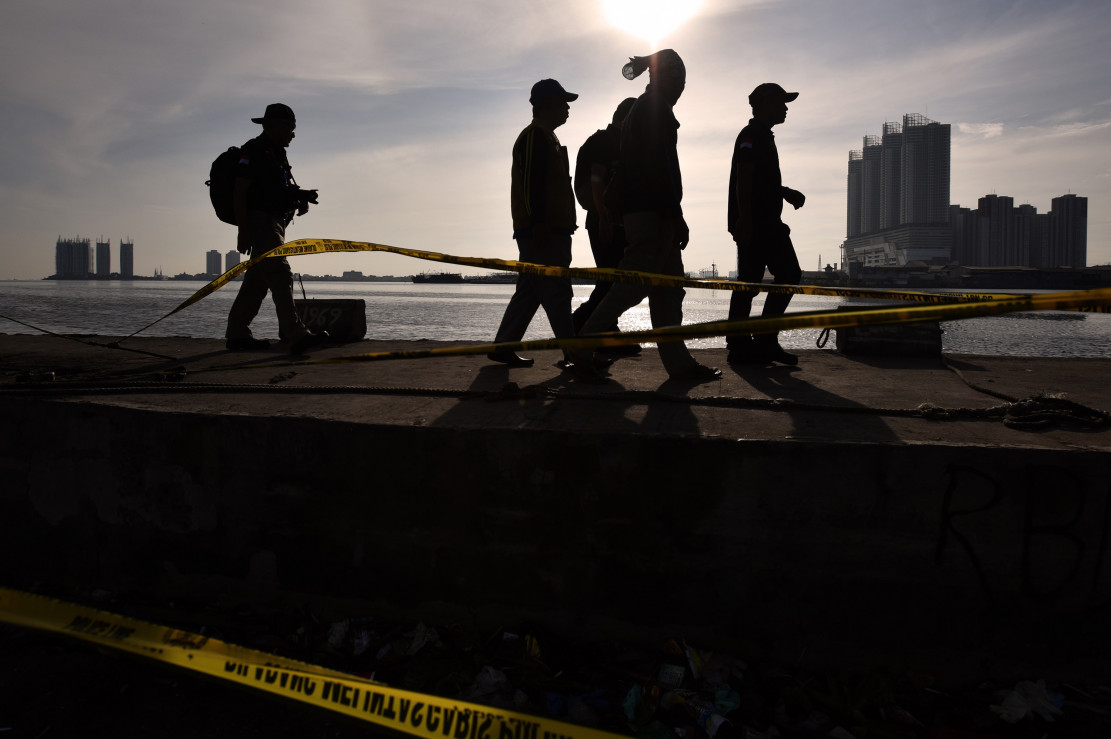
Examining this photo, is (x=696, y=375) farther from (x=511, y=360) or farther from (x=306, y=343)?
(x=306, y=343)

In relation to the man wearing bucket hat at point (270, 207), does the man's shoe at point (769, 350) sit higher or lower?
lower

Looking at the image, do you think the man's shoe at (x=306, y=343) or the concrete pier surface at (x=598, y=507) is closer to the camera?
the concrete pier surface at (x=598, y=507)

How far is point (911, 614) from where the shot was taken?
237cm

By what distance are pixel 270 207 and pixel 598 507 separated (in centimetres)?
425

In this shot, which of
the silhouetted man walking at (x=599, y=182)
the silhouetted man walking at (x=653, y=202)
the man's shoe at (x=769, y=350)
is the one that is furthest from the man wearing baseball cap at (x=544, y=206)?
the man's shoe at (x=769, y=350)

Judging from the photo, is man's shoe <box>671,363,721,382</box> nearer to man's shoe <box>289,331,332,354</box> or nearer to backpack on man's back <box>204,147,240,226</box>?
man's shoe <box>289,331,332,354</box>

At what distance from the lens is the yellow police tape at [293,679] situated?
1.94 m

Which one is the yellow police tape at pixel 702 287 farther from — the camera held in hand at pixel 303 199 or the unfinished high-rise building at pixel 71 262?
the unfinished high-rise building at pixel 71 262

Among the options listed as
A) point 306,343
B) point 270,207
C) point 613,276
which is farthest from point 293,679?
point 270,207

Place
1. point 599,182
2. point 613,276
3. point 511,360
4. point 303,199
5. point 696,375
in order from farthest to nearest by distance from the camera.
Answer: point 303,199 < point 599,182 < point 511,360 < point 696,375 < point 613,276

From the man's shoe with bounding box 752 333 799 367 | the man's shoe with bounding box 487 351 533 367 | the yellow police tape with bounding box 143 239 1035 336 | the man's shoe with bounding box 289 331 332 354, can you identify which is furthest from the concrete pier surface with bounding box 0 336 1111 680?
the man's shoe with bounding box 289 331 332 354

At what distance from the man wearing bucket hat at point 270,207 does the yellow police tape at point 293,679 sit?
2.95 metres

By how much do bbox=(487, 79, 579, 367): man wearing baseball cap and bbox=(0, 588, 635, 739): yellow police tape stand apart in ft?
7.56

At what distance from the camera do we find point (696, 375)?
13.5 feet
